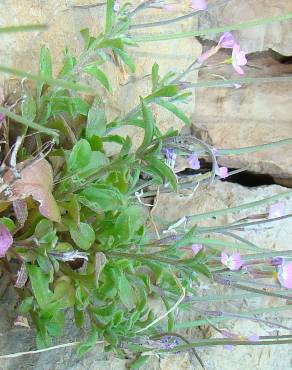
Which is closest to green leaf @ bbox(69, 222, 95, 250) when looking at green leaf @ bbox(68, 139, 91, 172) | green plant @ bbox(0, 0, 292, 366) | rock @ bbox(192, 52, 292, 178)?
green plant @ bbox(0, 0, 292, 366)

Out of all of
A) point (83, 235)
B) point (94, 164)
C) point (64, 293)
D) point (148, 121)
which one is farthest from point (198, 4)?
point (64, 293)

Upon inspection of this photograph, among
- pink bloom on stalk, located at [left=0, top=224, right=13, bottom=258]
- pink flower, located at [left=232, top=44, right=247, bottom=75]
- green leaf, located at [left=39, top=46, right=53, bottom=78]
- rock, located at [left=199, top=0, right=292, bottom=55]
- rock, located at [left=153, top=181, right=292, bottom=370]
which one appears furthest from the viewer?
rock, located at [left=199, top=0, right=292, bottom=55]

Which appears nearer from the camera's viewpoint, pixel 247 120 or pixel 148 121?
pixel 148 121

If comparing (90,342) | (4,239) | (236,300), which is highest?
(4,239)

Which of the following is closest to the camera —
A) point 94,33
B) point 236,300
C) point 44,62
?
point 44,62

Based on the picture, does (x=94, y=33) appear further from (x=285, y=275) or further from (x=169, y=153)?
(x=285, y=275)

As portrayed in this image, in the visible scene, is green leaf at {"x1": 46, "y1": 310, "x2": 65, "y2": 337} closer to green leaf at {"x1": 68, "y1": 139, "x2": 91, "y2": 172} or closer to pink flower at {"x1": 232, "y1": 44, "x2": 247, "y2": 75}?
green leaf at {"x1": 68, "y1": 139, "x2": 91, "y2": 172}
